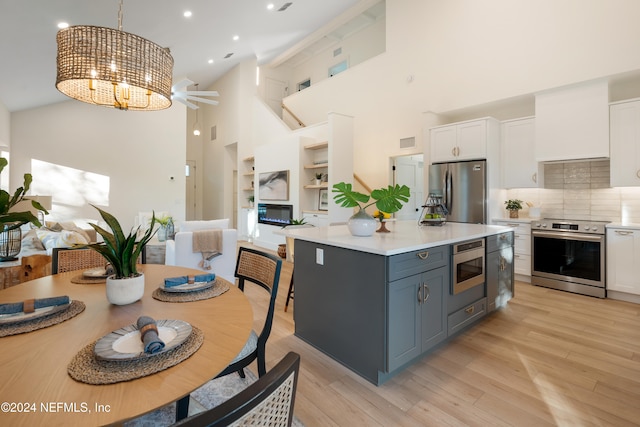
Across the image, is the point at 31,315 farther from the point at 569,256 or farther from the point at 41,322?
the point at 569,256

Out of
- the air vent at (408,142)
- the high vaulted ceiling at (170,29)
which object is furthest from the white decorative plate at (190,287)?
the air vent at (408,142)

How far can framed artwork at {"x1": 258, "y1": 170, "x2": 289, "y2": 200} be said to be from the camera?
655 centimetres

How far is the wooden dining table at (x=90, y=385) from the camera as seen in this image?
605 millimetres

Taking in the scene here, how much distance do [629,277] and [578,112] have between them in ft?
6.82

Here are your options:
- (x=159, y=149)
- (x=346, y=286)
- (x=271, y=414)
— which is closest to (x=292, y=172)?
(x=159, y=149)

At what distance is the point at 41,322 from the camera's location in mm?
1022

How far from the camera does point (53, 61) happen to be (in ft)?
13.0

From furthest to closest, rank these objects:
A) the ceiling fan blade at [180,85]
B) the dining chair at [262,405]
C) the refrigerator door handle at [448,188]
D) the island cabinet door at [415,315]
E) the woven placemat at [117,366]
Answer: the refrigerator door handle at [448,188] → the ceiling fan blade at [180,85] → the island cabinet door at [415,315] → the woven placemat at [117,366] → the dining chair at [262,405]

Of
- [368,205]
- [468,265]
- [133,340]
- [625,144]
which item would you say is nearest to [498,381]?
[468,265]

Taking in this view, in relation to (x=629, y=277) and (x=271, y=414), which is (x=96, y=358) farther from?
(x=629, y=277)

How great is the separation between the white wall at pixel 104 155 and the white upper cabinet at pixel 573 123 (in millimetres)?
6929

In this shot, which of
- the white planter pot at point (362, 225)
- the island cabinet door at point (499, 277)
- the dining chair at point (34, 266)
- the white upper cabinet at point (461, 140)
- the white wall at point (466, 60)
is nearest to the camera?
the white planter pot at point (362, 225)

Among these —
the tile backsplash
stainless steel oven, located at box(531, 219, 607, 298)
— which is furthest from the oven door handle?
the tile backsplash

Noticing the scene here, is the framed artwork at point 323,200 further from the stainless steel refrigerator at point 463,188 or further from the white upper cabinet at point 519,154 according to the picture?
the white upper cabinet at point 519,154
